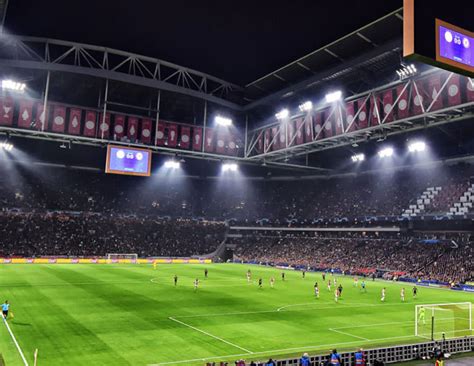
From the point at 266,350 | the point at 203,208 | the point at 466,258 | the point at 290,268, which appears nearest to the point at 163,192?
the point at 203,208

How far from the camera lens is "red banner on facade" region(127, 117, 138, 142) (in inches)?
2359

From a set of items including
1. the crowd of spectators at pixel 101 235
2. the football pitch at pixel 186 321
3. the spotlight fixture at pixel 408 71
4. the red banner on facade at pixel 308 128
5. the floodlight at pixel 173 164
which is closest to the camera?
the football pitch at pixel 186 321

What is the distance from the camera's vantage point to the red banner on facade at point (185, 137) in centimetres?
6353

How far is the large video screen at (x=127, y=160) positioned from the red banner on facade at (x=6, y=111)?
39.8ft

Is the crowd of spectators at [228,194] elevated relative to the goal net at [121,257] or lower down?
elevated

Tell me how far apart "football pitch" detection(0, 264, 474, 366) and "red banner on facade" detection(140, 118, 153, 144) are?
21.2m

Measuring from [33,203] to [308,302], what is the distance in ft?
217

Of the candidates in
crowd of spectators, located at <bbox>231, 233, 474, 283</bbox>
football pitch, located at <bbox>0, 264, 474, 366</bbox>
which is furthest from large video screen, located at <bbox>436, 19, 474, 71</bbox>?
crowd of spectators, located at <bbox>231, 233, 474, 283</bbox>

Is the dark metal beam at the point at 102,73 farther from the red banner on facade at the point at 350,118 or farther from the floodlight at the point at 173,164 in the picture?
the red banner on facade at the point at 350,118

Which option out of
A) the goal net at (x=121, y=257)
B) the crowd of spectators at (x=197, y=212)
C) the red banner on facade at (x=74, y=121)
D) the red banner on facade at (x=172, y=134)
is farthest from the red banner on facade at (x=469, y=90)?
the goal net at (x=121, y=257)

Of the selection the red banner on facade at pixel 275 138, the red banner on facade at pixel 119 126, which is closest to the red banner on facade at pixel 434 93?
the red banner on facade at pixel 275 138

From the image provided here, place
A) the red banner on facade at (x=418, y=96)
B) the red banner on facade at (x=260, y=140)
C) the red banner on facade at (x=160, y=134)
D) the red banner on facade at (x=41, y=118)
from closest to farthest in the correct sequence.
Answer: the red banner on facade at (x=418, y=96) → the red banner on facade at (x=41, y=118) → the red banner on facade at (x=160, y=134) → the red banner on facade at (x=260, y=140)

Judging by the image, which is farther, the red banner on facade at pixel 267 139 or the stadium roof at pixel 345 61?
A: the red banner on facade at pixel 267 139

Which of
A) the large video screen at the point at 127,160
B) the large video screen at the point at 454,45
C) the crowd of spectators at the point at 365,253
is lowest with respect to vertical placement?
the crowd of spectators at the point at 365,253
